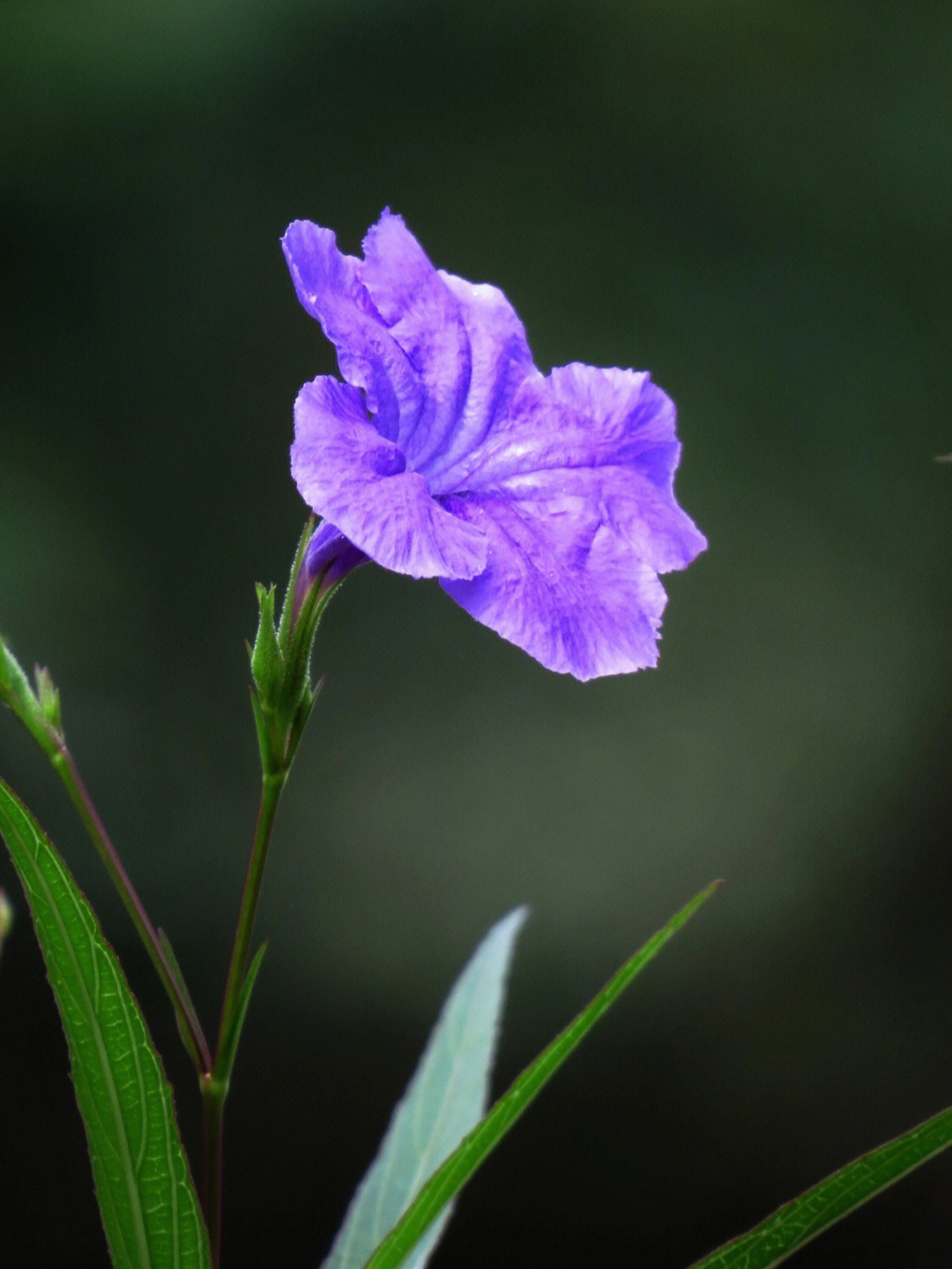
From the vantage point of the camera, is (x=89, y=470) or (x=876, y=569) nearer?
(x=89, y=470)

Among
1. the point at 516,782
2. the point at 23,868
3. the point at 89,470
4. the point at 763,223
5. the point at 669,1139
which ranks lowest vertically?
the point at 669,1139

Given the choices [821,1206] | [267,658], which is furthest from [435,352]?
[821,1206]

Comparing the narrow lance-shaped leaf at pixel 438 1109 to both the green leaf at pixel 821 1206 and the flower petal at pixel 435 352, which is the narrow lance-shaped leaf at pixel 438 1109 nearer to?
the green leaf at pixel 821 1206

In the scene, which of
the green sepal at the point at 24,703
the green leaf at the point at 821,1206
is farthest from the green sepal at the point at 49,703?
the green leaf at the point at 821,1206

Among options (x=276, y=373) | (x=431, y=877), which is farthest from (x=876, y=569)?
(x=276, y=373)

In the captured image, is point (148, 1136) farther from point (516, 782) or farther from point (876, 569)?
point (876, 569)

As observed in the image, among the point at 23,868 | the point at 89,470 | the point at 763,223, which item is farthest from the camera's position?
the point at 763,223
